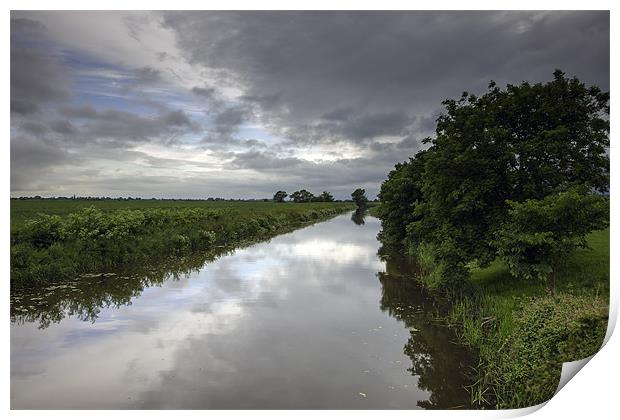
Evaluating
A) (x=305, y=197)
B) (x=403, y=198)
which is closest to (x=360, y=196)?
(x=305, y=197)

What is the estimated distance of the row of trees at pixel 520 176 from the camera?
7.48 metres

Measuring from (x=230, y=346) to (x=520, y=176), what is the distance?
663 centimetres

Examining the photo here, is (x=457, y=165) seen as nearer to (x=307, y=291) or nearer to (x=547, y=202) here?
(x=547, y=202)

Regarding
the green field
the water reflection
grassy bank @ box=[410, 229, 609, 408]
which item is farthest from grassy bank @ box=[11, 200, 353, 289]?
grassy bank @ box=[410, 229, 609, 408]

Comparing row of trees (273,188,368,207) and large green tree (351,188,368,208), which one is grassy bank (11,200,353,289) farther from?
large green tree (351,188,368,208)

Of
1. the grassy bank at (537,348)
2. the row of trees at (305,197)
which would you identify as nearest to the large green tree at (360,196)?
the row of trees at (305,197)

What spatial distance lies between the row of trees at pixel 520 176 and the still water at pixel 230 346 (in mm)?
2051

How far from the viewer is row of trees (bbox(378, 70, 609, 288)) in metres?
7.48

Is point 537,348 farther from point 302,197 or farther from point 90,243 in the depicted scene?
point 302,197

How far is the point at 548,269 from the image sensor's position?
7.58 meters
